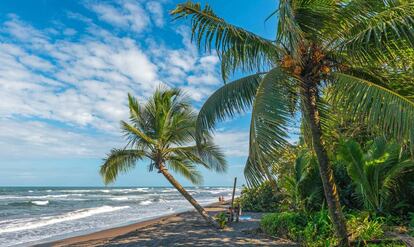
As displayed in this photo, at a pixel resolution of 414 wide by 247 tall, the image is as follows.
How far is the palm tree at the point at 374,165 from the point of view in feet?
27.5

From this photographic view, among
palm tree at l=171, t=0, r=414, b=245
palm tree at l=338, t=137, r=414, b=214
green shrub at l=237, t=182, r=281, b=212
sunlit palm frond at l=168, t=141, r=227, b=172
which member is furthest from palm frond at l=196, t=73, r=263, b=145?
green shrub at l=237, t=182, r=281, b=212

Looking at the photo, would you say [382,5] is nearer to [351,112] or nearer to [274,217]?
[351,112]

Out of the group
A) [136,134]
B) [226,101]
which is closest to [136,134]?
[136,134]

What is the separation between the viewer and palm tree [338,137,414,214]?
27.5 feet

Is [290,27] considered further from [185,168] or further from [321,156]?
[185,168]

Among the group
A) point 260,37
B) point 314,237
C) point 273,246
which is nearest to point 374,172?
point 314,237

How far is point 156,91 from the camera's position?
1172cm

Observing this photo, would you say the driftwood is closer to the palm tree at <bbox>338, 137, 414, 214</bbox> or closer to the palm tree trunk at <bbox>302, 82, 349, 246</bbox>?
the palm tree trunk at <bbox>302, 82, 349, 246</bbox>

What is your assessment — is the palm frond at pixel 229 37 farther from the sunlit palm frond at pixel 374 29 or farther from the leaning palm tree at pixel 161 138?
the leaning palm tree at pixel 161 138

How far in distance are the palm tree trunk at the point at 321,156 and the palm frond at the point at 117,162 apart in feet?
22.3

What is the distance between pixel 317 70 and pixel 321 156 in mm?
1519

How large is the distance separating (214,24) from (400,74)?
314 centimetres

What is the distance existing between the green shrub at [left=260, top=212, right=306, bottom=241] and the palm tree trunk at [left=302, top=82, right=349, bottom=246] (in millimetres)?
2394

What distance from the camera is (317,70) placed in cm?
554
